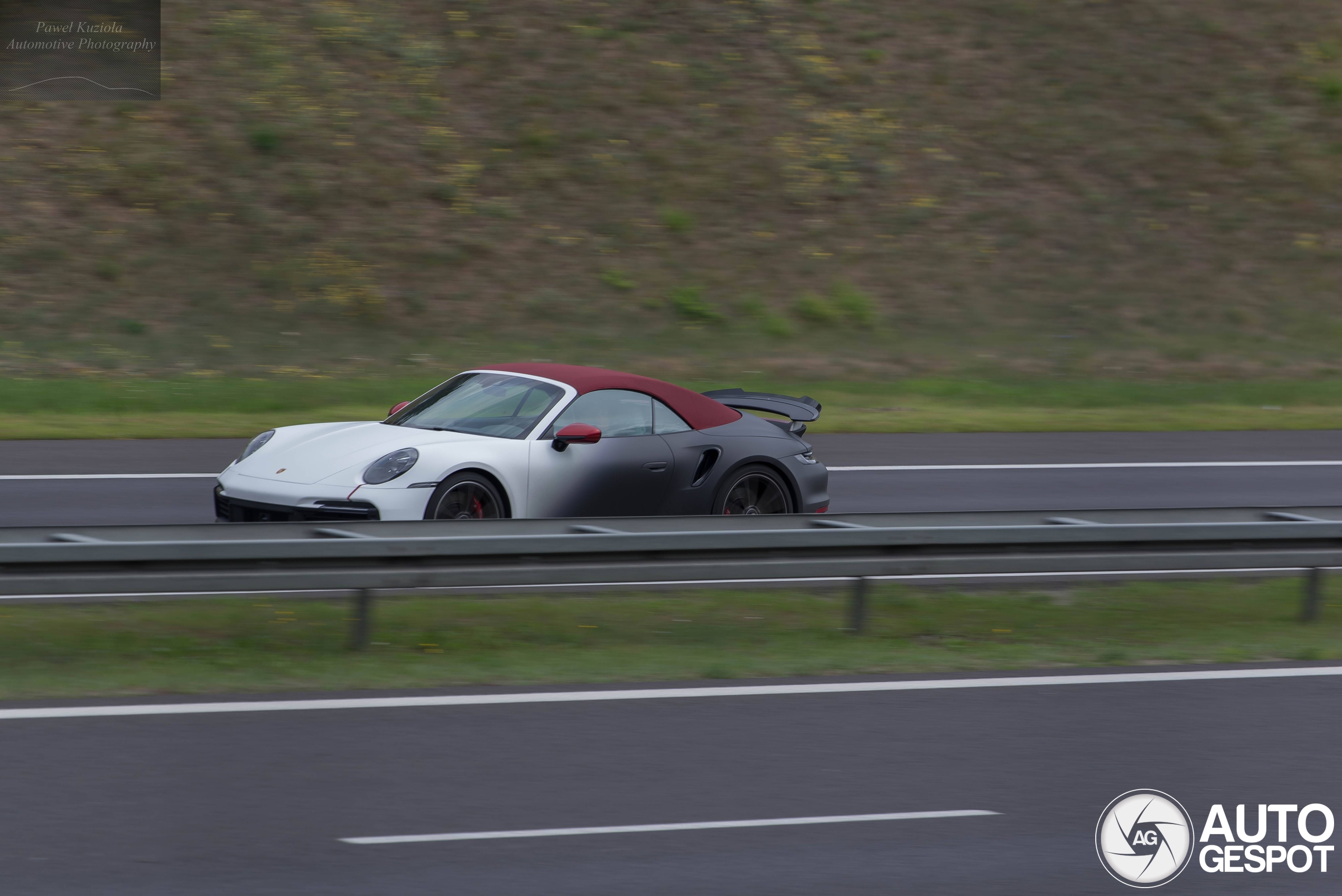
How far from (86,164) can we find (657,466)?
1866cm

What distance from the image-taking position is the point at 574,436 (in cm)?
1013

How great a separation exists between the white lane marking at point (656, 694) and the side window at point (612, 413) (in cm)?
337

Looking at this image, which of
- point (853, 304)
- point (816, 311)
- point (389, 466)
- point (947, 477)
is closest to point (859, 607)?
point (389, 466)

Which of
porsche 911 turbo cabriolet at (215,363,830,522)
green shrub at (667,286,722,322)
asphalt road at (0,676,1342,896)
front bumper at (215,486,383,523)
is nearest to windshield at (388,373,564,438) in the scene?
porsche 911 turbo cabriolet at (215,363,830,522)

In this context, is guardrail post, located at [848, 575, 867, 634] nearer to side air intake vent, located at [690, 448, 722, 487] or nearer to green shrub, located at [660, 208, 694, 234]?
side air intake vent, located at [690, 448, 722, 487]

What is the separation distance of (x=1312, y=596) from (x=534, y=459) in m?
4.85

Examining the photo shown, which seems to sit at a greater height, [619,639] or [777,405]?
[777,405]

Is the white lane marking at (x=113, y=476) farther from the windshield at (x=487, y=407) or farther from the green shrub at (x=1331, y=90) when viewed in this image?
the green shrub at (x=1331, y=90)

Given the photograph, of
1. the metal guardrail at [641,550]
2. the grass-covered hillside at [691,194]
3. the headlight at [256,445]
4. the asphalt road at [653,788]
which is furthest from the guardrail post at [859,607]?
the grass-covered hillside at [691,194]

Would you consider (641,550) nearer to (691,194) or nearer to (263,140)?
(691,194)

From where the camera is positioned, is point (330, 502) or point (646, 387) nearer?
point (330, 502)

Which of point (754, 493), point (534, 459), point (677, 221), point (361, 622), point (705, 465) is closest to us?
point (361, 622)

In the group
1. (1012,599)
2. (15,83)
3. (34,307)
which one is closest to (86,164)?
(15,83)

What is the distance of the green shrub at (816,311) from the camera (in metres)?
25.3
